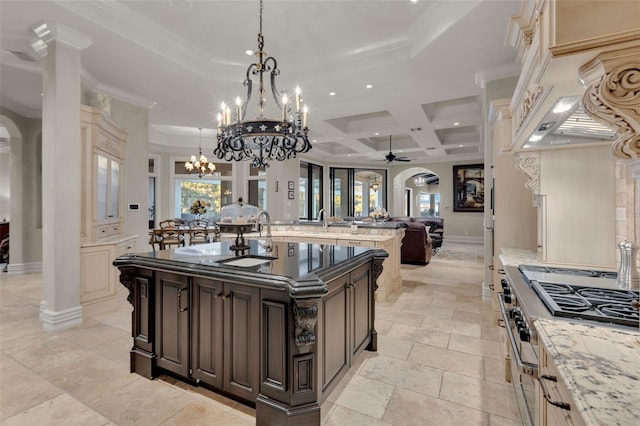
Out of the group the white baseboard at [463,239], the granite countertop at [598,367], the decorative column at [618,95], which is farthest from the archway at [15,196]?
the white baseboard at [463,239]

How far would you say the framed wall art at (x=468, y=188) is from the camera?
1088cm

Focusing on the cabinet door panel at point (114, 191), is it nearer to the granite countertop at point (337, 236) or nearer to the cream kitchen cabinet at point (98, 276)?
the cream kitchen cabinet at point (98, 276)

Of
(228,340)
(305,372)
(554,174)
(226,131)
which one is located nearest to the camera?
Result: (305,372)

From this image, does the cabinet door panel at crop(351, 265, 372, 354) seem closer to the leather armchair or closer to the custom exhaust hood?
the custom exhaust hood

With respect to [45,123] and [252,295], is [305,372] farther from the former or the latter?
[45,123]

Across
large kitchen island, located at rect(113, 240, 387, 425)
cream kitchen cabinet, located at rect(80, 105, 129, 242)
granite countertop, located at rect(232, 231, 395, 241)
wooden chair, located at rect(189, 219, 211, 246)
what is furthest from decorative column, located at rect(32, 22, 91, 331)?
wooden chair, located at rect(189, 219, 211, 246)

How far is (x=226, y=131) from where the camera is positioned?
2615mm

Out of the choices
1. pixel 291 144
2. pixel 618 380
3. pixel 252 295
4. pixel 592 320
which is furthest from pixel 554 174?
pixel 252 295

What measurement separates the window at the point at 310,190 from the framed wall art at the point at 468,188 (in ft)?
16.6

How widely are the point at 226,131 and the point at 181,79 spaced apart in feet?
7.99

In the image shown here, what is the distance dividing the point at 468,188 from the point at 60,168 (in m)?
11.4

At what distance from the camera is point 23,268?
5.95 m

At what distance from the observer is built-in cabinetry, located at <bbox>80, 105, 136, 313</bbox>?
3680 mm

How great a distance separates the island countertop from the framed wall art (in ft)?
32.1
